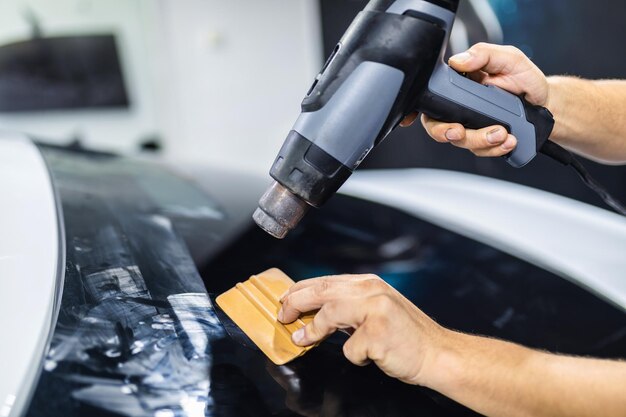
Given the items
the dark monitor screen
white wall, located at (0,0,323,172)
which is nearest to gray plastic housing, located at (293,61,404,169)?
white wall, located at (0,0,323,172)

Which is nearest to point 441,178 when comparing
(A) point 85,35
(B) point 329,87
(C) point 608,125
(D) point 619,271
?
(C) point 608,125

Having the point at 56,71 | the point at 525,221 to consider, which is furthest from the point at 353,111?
the point at 56,71

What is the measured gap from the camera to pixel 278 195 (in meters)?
0.79

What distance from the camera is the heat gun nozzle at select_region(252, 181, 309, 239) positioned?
0.78 meters

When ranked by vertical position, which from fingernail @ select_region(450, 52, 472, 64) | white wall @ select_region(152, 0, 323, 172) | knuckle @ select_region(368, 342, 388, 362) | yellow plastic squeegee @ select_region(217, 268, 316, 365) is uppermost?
fingernail @ select_region(450, 52, 472, 64)

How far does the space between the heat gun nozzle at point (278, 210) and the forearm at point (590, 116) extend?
619mm

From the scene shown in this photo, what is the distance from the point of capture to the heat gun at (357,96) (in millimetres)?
743

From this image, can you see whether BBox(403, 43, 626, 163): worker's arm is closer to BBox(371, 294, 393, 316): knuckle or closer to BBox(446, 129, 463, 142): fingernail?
BBox(446, 129, 463, 142): fingernail

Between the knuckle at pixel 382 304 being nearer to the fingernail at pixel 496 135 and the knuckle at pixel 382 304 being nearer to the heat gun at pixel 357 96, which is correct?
the heat gun at pixel 357 96

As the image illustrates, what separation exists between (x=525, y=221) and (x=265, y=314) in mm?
733

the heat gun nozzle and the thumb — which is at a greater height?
the thumb

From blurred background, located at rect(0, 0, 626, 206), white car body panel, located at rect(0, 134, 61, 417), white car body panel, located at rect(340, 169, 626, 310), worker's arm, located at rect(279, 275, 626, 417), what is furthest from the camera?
blurred background, located at rect(0, 0, 626, 206)

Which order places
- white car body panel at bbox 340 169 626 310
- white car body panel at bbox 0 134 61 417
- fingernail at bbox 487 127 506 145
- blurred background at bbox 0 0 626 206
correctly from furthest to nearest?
blurred background at bbox 0 0 626 206 → white car body panel at bbox 340 169 626 310 → fingernail at bbox 487 127 506 145 → white car body panel at bbox 0 134 61 417

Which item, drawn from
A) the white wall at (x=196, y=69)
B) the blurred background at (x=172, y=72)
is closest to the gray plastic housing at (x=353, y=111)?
the blurred background at (x=172, y=72)
